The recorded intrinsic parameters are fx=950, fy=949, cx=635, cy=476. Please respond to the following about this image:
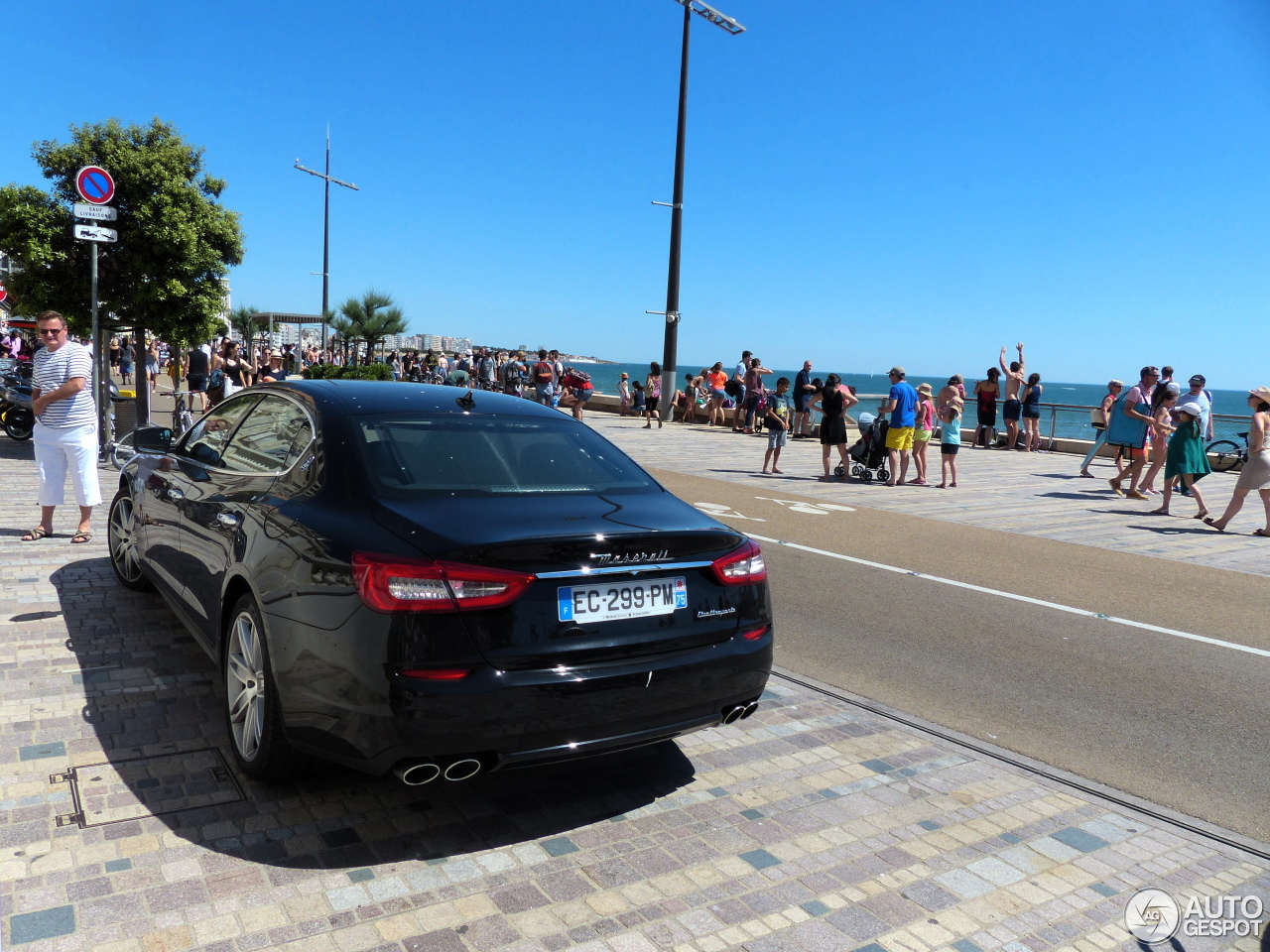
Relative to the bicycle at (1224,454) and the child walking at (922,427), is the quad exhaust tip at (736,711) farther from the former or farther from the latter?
the bicycle at (1224,454)

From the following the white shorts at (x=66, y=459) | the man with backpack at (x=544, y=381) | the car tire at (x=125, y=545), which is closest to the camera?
the car tire at (x=125, y=545)

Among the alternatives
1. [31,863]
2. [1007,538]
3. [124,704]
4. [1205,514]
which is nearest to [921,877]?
[31,863]

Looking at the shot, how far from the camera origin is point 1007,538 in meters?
10.3

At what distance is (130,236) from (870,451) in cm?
1123

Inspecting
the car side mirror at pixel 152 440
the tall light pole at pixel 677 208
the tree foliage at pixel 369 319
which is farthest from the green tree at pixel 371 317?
the car side mirror at pixel 152 440

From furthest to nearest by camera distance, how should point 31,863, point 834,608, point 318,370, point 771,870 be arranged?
point 318,370 < point 834,608 < point 771,870 < point 31,863

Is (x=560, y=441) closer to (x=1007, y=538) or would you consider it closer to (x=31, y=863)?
(x=31, y=863)

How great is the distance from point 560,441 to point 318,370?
3174 cm

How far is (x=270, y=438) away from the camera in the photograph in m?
4.16

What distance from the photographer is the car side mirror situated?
211 inches

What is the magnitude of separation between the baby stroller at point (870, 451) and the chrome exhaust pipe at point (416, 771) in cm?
1312

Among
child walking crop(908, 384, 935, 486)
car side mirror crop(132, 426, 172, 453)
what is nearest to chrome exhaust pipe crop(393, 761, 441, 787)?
car side mirror crop(132, 426, 172, 453)

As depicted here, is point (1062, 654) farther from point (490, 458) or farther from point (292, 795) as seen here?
point (292, 795)

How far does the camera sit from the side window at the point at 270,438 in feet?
12.7
